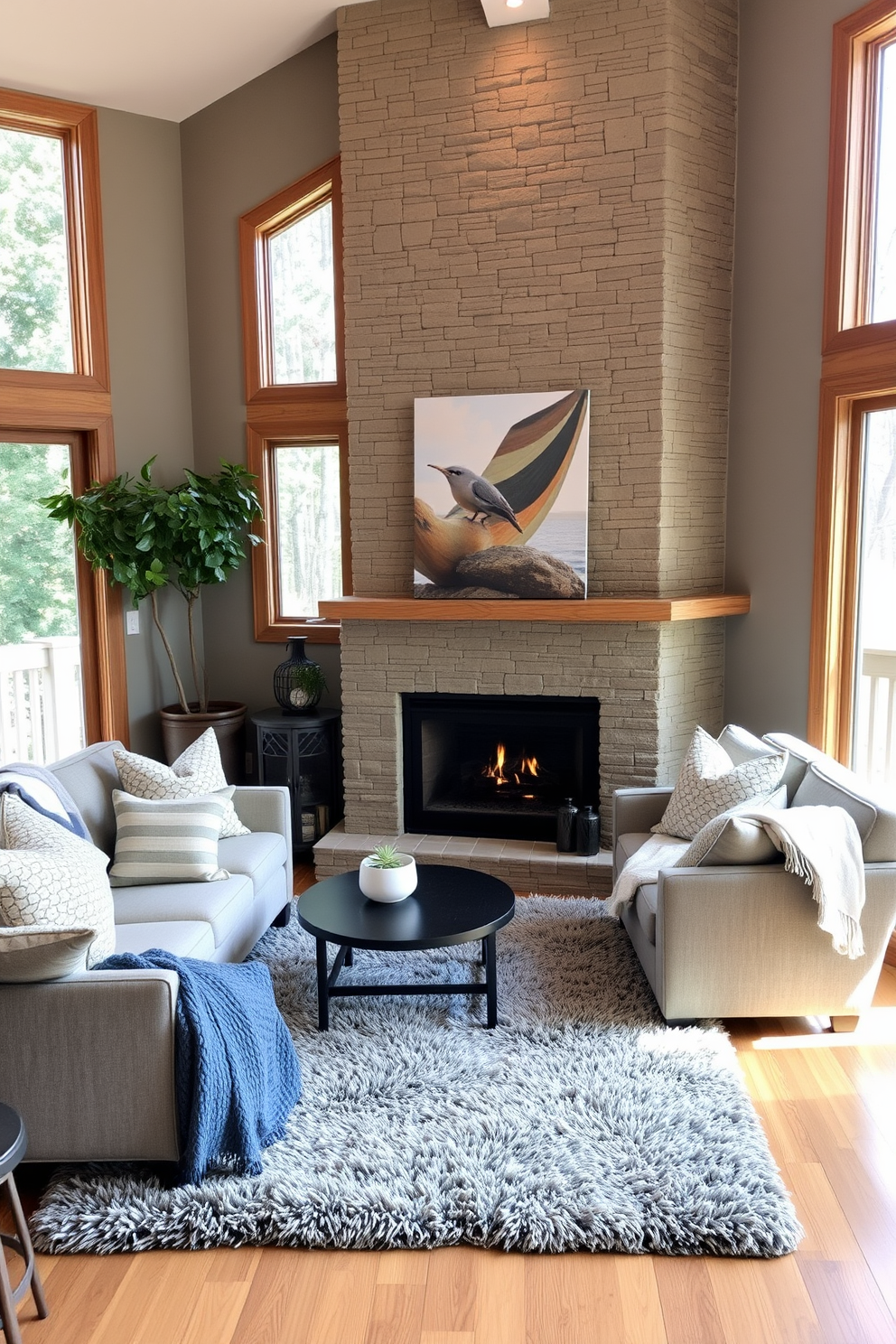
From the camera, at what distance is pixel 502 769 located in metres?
5.16

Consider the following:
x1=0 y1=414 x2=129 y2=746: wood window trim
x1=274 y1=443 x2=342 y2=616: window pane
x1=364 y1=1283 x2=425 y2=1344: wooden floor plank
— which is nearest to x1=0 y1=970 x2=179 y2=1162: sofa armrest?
x1=364 y1=1283 x2=425 y2=1344: wooden floor plank

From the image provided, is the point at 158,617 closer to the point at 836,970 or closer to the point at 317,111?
the point at 317,111

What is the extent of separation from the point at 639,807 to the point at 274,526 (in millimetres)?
2570

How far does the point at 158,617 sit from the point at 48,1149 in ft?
10.1

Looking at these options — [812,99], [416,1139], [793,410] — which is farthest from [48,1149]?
[812,99]

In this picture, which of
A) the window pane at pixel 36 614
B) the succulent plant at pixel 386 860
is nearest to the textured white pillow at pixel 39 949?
the succulent plant at pixel 386 860

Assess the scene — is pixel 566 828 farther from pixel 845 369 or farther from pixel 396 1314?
pixel 396 1314

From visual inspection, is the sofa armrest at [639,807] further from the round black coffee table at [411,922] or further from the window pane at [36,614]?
the window pane at [36,614]

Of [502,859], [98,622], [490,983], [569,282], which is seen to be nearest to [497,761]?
[502,859]

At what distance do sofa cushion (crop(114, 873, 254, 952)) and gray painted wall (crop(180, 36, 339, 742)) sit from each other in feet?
6.80

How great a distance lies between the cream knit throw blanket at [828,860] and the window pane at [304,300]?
334 cm

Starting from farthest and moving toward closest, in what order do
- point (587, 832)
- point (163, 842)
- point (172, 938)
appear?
point (587, 832), point (163, 842), point (172, 938)

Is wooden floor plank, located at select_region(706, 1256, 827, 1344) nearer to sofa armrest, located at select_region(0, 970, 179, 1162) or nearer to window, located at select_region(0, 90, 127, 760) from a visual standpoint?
sofa armrest, located at select_region(0, 970, 179, 1162)

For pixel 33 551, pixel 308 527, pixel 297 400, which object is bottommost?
pixel 33 551
